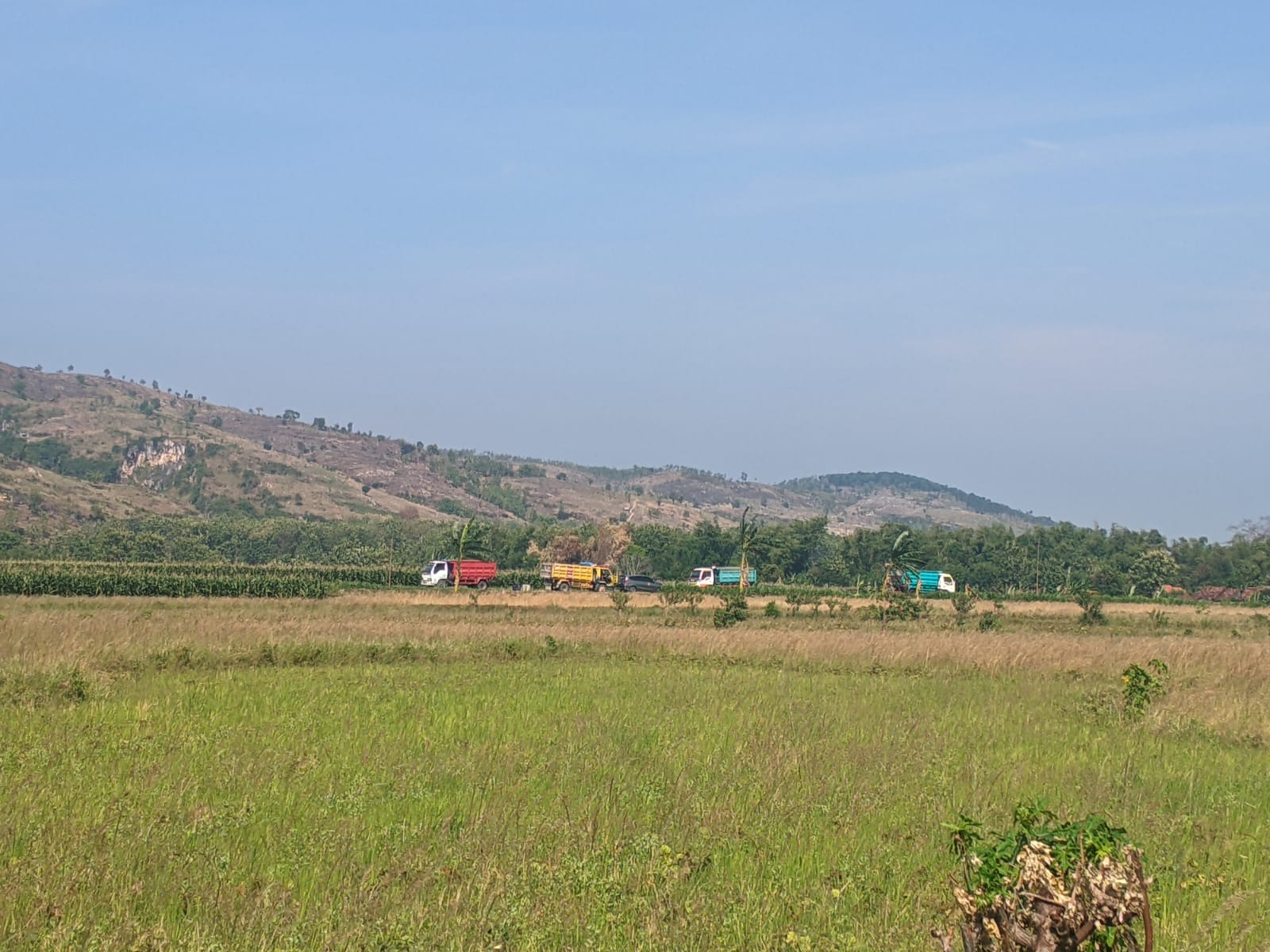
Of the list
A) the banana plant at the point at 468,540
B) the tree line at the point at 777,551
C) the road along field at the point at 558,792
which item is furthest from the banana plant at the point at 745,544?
the road along field at the point at 558,792

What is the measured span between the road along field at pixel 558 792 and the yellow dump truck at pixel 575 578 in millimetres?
53158

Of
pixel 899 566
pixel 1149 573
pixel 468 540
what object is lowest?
pixel 468 540

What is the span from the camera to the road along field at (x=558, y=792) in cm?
800

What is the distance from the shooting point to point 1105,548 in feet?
394

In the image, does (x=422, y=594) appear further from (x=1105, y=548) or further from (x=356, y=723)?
(x=1105, y=548)

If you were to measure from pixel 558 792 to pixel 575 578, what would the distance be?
226ft

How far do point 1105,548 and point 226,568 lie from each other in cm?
9028

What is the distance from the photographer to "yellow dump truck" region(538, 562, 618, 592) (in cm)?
8025

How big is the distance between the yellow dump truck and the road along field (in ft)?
174

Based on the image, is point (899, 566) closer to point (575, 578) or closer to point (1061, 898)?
point (575, 578)

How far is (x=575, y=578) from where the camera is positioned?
8050 centimetres

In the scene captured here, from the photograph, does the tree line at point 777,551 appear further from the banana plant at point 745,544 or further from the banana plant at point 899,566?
the banana plant at point 899,566

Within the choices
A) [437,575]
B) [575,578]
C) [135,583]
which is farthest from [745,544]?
[135,583]

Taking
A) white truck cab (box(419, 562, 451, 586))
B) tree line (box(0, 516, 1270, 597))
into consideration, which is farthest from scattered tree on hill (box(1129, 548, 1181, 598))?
white truck cab (box(419, 562, 451, 586))
